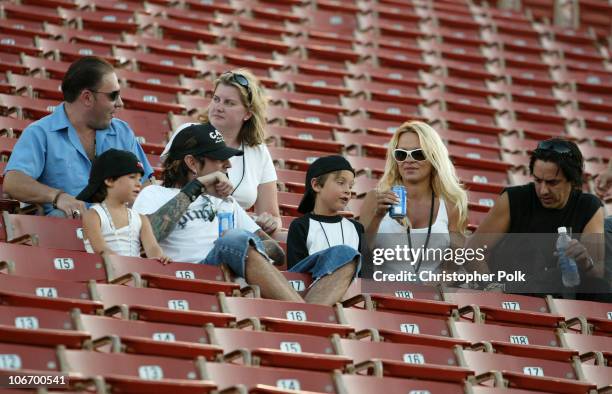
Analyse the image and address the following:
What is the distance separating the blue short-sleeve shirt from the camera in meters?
6.45

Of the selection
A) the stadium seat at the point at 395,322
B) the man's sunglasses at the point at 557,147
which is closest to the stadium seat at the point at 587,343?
the stadium seat at the point at 395,322

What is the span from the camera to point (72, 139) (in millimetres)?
6586

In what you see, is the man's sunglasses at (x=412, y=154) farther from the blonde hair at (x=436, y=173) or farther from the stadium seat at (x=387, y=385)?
the stadium seat at (x=387, y=385)

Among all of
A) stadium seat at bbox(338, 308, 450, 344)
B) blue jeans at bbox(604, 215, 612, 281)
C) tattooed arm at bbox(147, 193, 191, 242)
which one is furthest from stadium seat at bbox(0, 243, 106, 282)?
blue jeans at bbox(604, 215, 612, 281)

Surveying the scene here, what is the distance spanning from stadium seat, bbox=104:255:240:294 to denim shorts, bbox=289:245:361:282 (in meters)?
0.42

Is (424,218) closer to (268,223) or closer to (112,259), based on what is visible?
(268,223)

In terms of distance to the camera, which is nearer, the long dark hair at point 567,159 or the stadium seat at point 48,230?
the stadium seat at point 48,230

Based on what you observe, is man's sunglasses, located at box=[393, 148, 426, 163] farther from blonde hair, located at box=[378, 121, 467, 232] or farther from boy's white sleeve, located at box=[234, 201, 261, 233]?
boy's white sleeve, located at box=[234, 201, 261, 233]

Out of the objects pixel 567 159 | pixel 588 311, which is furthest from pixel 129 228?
pixel 588 311

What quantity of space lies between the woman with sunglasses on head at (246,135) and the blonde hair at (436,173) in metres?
0.60

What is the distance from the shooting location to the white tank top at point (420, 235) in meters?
6.62

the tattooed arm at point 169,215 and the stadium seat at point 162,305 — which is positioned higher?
the tattooed arm at point 169,215

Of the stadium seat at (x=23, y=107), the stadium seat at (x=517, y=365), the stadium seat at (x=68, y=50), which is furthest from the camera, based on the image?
the stadium seat at (x=68, y=50)

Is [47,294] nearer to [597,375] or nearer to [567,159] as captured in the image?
[597,375]
